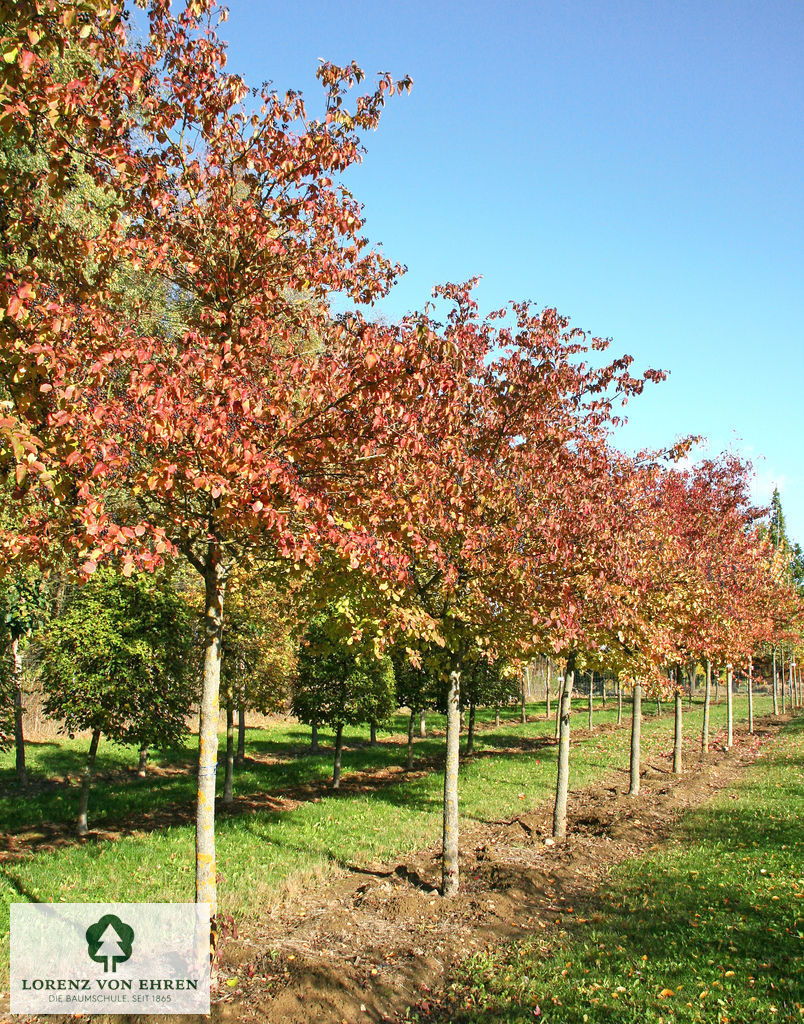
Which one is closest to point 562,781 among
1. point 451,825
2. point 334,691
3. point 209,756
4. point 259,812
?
point 451,825

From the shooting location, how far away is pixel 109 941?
6.55 metres

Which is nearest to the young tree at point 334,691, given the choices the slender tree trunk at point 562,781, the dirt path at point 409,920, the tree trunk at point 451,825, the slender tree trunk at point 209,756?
the dirt path at point 409,920

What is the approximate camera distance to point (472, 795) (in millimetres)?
15711

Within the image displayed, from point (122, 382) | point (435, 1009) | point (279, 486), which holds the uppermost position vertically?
point (122, 382)

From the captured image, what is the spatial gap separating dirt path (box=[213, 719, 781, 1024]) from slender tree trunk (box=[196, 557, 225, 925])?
0.87 metres

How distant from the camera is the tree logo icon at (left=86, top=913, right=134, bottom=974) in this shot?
619 centimetres

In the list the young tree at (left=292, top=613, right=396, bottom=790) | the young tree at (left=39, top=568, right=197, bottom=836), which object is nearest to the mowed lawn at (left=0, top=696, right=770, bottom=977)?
the young tree at (left=292, top=613, right=396, bottom=790)

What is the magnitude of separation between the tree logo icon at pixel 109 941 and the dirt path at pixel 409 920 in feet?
3.28

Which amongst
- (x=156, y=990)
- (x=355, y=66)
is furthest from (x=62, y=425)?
(x=156, y=990)

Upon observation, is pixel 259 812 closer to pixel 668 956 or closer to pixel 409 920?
pixel 409 920

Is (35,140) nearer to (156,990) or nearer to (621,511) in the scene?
(156,990)

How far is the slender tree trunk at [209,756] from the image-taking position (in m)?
5.73

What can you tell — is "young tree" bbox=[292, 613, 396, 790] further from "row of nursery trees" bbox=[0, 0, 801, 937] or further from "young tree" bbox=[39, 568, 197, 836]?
"row of nursery trees" bbox=[0, 0, 801, 937]

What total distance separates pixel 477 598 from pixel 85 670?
8.05m
